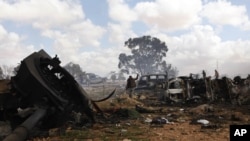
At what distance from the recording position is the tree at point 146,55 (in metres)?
81.8

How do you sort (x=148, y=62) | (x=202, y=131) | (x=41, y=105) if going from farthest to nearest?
(x=148, y=62), (x=202, y=131), (x=41, y=105)

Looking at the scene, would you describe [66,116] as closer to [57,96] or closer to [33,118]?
[57,96]

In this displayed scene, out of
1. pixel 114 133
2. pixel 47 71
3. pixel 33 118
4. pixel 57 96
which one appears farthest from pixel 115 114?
pixel 33 118

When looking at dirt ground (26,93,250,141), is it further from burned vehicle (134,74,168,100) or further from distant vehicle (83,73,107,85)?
distant vehicle (83,73,107,85)

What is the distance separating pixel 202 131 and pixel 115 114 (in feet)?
12.9

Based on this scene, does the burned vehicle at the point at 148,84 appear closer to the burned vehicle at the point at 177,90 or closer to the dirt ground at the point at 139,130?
the burned vehicle at the point at 177,90

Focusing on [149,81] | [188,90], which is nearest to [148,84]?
[149,81]

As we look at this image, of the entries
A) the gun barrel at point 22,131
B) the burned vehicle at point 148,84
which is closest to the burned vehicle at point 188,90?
the burned vehicle at point 148,84

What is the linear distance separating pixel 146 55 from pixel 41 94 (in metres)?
76.0

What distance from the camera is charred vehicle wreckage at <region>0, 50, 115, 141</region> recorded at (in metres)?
7.12

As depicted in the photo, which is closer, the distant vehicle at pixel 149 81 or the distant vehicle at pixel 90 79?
the distant vehicle at pixel 149 81

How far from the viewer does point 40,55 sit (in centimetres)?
842

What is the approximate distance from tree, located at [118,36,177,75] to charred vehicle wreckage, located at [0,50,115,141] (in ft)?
239

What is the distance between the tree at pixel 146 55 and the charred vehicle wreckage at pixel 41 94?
239 ft
